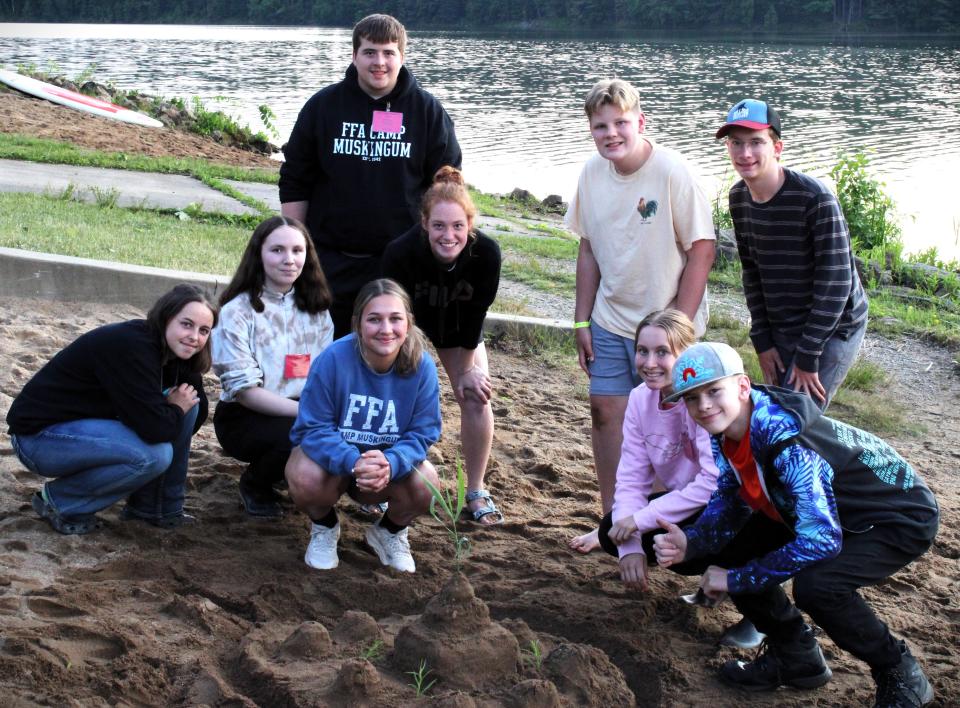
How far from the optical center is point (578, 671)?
3273 mm

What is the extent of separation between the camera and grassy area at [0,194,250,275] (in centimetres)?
772

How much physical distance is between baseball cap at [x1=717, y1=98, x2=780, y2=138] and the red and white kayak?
47.7 feet

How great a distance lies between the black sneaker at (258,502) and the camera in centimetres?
448

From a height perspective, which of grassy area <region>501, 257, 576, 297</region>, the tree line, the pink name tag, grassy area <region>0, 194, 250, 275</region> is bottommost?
grassy area <region>501, 257, 576, 297</region>

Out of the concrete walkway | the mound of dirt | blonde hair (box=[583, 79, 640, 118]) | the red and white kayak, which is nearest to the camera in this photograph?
blonde hair (box=[583, 79, 640, 118])

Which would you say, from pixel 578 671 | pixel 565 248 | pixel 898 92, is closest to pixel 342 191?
pixel 578 671

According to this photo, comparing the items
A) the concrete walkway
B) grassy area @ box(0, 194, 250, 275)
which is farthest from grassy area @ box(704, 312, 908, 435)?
the concrete walkway

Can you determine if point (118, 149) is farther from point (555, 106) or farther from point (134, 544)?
point (555, 106)

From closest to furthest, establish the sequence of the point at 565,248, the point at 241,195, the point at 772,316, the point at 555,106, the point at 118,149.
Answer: the point at 772,316
the point at 565,248
the point at 241,195
the point at 118,149
the point at 555,106

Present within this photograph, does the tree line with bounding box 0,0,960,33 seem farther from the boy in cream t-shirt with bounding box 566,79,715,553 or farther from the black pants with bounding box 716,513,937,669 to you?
the black pants with bounding box 716,513,937,669

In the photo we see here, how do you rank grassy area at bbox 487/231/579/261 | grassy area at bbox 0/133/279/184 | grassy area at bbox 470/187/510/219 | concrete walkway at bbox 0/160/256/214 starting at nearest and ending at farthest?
grassy area at bbox 487/231/579/261 → concrete walkway at bbox 0/160/256/214 → grassy area at bbox 0/133/279/184 → grassy area at bbox 470/187/510/219

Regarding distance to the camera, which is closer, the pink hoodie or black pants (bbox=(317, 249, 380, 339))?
the pink hoodie

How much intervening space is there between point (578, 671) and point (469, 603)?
0.39m

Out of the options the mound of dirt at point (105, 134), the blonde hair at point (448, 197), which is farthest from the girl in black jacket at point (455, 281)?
the mound of dirt at point (105, 134)
